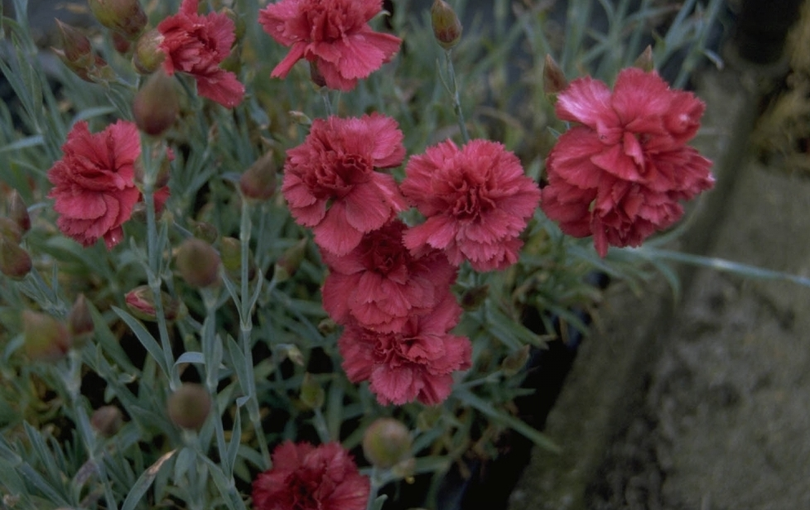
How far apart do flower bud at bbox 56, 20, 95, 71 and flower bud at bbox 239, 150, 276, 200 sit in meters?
0.24

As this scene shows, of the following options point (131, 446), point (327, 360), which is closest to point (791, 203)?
point (327, 360)

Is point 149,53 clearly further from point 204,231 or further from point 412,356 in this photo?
point 412,356

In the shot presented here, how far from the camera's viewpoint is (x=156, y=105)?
53cm

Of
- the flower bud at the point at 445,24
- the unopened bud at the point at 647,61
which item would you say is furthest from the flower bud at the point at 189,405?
the unopened bud at the point at 647,61

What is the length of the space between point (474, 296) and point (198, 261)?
1.09 feet

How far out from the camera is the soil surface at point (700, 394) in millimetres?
1166

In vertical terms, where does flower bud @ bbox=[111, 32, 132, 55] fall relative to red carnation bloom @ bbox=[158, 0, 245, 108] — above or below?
below

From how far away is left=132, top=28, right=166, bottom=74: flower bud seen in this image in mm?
676

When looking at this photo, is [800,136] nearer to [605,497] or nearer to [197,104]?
[605,497]

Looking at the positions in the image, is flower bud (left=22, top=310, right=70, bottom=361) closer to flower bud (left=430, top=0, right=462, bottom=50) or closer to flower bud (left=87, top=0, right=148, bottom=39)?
flower bud (left=87, top=0, right=148, bottom=39)

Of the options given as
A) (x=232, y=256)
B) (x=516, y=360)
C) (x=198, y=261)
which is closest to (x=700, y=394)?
(x=516, y=360)

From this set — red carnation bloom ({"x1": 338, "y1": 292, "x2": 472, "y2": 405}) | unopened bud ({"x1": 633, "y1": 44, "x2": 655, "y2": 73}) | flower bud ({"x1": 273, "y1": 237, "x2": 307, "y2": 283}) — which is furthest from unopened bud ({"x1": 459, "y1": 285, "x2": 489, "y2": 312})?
unopened bud ({"x1": 633, "y1": 44, "x2": 655, "y2": 73})

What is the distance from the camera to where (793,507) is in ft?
3.78

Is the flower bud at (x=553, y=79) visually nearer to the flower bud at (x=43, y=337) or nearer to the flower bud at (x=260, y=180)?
the flower bud at (x=260, y=180)
